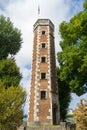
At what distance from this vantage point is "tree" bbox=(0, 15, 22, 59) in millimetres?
40725

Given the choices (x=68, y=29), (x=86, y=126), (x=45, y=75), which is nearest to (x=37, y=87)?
(x=45, y=75)

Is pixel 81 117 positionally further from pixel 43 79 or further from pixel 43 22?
pixel 43 22

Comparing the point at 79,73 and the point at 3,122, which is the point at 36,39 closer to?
the point at 79,73

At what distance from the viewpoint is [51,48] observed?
42.4 m

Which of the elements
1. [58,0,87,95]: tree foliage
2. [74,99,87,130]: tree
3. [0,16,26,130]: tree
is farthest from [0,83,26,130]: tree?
[58,0,87,95]: tree foliage

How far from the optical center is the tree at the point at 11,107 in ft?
72.0

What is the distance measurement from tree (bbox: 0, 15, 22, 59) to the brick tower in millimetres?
2840

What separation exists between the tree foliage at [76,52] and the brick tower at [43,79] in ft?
19.5

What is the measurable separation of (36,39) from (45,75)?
6.74 metres

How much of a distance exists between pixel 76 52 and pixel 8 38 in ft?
49.4

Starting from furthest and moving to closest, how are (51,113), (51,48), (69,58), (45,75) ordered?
(51,48) → (45,75) → (51,113) → (69,58)

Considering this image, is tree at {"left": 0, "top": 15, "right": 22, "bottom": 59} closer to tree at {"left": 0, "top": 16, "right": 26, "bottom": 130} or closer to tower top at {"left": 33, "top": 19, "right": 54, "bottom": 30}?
tree at {"left": 0, "top": 16, "right": 26, "bottom": 130}

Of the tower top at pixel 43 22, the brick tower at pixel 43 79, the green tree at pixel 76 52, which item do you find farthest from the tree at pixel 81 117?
the tower top at pixel 43 22

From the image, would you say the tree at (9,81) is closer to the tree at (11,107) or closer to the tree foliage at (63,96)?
the tree at (11,107)
